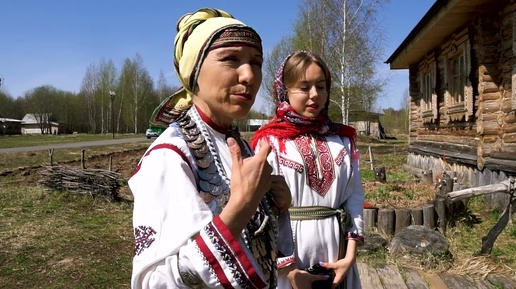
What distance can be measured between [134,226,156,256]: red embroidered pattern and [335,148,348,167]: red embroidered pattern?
1273 millimetres

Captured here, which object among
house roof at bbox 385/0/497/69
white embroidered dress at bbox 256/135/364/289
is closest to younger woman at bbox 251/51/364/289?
white embroidered dress at bbox 256/135/364/289

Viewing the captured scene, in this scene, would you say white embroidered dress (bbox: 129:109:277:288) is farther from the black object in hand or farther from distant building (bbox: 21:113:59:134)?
distant building (bbox: 21:113:59:134)

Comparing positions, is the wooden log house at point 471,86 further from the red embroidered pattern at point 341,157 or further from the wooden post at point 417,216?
the red embroidered pattern at point 341,157

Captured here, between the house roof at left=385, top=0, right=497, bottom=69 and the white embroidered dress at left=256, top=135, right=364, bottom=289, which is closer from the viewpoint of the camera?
the white embroidered dress at left=256, top=135, right=364, bottom=289

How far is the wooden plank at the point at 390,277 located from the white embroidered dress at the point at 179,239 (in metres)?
2.98

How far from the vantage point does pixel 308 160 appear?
82.1 inches

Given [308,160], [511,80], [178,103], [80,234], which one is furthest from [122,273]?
[511,80]

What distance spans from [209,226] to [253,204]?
12 cm

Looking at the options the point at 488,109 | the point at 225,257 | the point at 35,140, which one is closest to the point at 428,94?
the point at 488,109

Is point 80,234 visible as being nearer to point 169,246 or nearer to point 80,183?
point 80,183

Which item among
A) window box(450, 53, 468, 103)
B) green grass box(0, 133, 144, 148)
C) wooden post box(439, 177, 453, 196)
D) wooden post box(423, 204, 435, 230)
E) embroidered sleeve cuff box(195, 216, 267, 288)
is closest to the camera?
embroidered sleeve cuff box(195, 216, 267, 288)

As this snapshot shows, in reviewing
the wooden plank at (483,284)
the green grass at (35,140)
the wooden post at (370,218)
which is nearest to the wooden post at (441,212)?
the wooden post at (370,218)

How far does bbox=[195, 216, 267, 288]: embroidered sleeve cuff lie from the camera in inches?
38.3

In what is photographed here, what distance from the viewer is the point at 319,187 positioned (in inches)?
80.6
